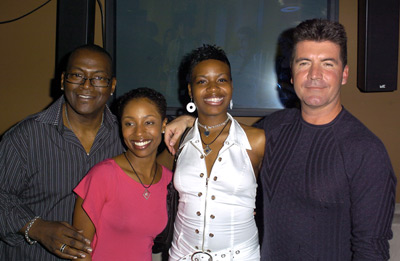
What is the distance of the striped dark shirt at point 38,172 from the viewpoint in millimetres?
1504

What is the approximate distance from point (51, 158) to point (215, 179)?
0.80 m

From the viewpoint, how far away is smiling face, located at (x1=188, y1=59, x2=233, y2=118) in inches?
59.8

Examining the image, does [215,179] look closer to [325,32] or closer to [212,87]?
[212,87]

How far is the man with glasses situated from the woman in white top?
475 millimetres

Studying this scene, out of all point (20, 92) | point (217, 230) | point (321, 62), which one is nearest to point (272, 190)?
point (217, 230)

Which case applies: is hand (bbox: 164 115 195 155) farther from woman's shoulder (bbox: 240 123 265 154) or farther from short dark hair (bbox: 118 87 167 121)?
woman's shoulder (bbox: 240 123 265 154)

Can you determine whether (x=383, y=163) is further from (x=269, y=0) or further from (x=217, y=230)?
(x=269, y=0)

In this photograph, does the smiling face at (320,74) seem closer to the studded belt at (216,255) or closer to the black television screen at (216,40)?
the studded belt at (216,255)

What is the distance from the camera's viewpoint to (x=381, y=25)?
8.11 feet

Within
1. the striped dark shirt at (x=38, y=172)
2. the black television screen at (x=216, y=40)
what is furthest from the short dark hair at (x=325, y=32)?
the black television screen at (x=216, y=40)

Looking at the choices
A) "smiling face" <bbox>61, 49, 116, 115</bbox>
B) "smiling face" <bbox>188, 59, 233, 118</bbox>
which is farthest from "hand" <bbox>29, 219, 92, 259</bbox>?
"smiling face" <bbox>188, 59, 233, 118</bbox>

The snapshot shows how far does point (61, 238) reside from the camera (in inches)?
53.8

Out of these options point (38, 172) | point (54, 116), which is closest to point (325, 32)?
point (54, 116)

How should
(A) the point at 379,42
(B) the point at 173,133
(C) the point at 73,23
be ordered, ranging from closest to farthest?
(B) the point at 173,133, (C) the point at 73,23, (A) the point at 379,42
